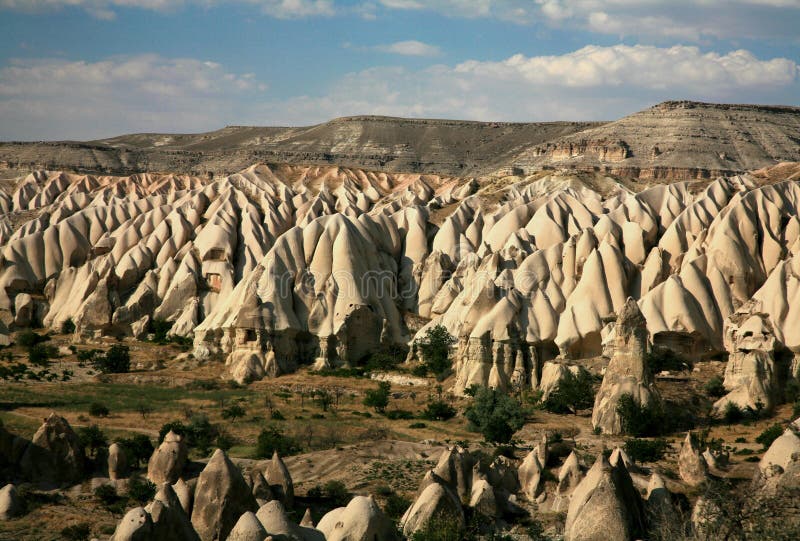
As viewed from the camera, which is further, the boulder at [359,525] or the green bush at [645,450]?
the green bush at [645,450]

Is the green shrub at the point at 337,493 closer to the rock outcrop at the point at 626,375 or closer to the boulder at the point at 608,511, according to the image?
the boulder at the point at 608,511

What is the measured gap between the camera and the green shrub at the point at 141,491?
2364 centimetres

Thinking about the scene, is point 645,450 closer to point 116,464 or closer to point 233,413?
point 116,464

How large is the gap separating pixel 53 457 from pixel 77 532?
4508 mm

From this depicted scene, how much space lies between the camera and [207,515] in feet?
66.6

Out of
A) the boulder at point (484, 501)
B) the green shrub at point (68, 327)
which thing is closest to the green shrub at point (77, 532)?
the boulder at point (484, 501)

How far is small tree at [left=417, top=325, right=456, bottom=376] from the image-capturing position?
4459cm

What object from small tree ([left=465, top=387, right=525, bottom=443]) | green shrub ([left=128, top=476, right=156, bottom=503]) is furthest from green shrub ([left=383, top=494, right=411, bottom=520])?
small tree ([left=465, top=387, right=525, bottom=443])

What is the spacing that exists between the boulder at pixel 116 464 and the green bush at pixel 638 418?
1448 centimetres

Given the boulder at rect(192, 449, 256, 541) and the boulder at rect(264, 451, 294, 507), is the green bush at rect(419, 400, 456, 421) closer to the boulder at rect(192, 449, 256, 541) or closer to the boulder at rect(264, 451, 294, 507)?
the boulder at rect(264, 451, 294, 507)

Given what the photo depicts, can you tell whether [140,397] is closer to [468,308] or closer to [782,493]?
[468,308]

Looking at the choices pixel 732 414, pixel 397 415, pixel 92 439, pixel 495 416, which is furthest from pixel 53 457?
pixel 732 414

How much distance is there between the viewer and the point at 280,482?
912 inches

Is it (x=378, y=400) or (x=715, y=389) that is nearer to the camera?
(x=715, y=389)
